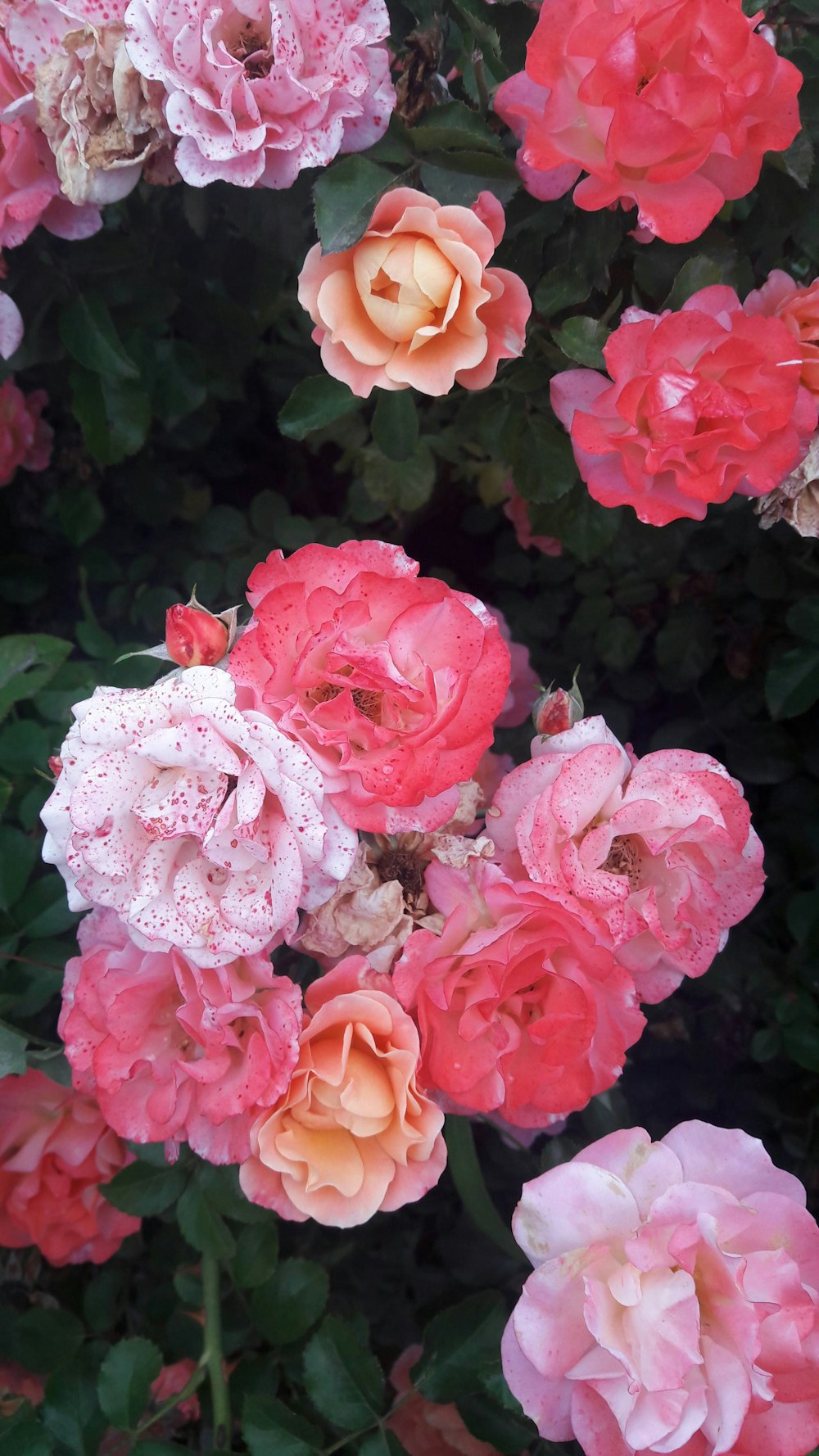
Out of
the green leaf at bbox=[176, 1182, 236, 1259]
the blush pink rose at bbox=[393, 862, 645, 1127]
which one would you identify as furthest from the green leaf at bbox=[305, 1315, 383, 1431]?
the blush pink rose at bbox=[393, 862, 645, 1127]

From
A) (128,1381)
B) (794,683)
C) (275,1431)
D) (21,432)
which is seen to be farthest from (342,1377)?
(21,432)

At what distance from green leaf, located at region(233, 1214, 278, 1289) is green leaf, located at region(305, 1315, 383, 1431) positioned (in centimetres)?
8

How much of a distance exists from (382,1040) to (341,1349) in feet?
1.21

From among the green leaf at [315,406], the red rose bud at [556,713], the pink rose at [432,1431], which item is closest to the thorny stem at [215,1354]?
the pink rose at [432,1431]

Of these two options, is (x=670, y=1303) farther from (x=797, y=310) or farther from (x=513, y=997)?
(x=797, y=310)

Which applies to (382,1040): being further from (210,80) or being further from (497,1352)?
(210,80)

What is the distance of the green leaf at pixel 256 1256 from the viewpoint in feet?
2.95

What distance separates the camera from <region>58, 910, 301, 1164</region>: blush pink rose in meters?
0.62

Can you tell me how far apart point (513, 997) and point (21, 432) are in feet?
3.51

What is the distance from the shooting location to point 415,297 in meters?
0.71

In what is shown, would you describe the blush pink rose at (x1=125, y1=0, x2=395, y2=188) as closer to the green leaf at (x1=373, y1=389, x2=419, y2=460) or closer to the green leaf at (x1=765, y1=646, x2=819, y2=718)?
the green leaf at (x1=373, y1=389, x2=419, y2=460)

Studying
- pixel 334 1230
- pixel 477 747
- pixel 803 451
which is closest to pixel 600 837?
pixel 477 747

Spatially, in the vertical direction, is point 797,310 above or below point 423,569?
above

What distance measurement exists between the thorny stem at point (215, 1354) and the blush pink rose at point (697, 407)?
698 millimetres
